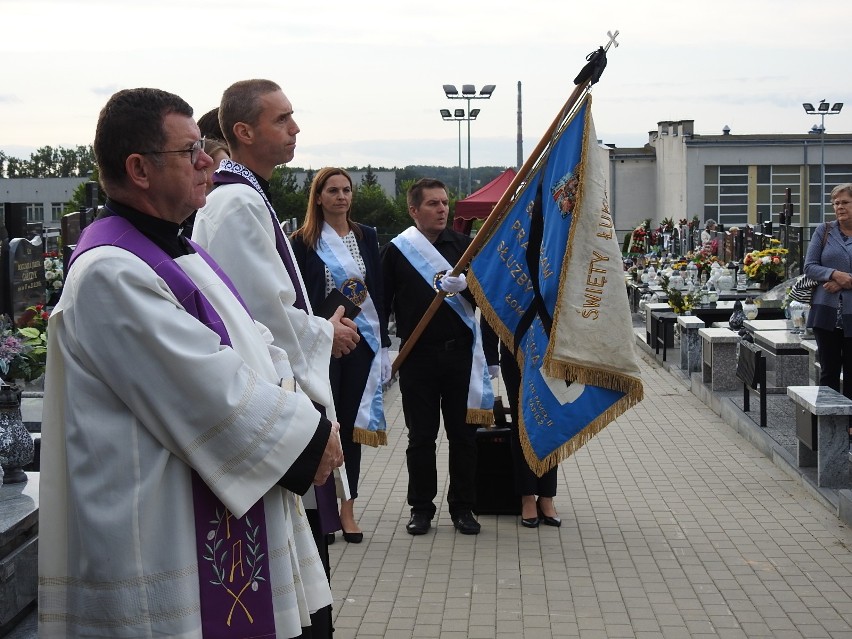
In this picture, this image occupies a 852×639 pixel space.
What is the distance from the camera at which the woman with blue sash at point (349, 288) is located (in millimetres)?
6777

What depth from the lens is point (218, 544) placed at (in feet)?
9.23

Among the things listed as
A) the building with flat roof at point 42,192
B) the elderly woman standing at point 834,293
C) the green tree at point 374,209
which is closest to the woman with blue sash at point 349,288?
the elderly woman standing at point 834,293

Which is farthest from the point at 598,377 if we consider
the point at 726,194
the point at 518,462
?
the point at 726,194

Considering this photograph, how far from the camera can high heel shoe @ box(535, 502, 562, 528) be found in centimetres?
722

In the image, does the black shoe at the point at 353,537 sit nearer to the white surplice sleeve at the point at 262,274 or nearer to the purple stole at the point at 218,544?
the white surplice sleeve at the point at 262,274

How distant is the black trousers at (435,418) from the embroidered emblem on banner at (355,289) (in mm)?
459

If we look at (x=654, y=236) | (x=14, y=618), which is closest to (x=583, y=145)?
(x=14, y=618)

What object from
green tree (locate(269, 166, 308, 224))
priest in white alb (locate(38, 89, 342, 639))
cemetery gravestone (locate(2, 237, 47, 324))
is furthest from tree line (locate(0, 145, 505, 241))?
priest in white alb (locate(38, 89, 342, 639))

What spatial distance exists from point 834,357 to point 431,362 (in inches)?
161

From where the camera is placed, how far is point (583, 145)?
6402 millimetres

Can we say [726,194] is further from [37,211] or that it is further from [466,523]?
[466,523]

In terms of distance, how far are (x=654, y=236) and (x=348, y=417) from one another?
101 ft

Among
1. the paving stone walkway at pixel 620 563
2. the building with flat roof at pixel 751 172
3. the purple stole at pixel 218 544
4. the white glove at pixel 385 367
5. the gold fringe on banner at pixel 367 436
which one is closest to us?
the purple stole at pixel 218 544

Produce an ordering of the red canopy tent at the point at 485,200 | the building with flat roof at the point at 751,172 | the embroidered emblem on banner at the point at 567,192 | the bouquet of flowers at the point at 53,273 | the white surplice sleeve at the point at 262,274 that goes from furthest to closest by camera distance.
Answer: the building with flat roof at the point at 751,172
the red canopy tent at the point at 485,200
the bouquet of flowers at the point at 53,273
the embroidered emblem on banner at the point at 567,192
the white surplice sleeve at the point at 262,274
